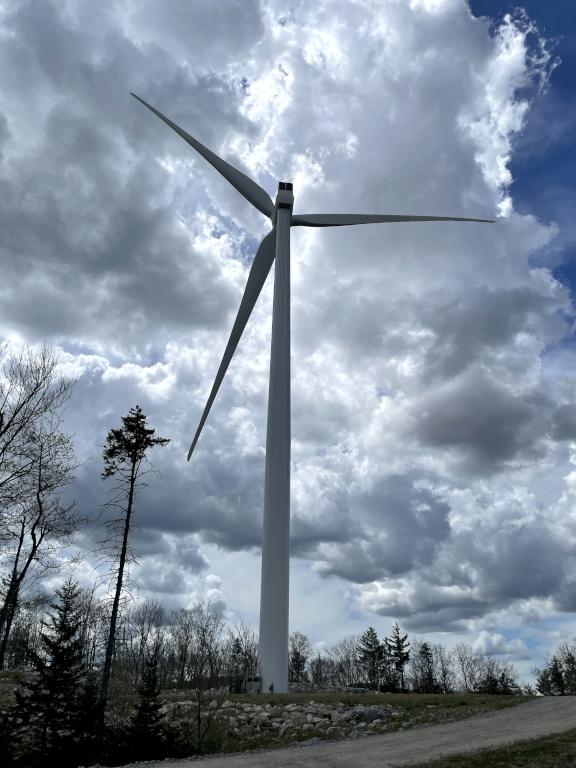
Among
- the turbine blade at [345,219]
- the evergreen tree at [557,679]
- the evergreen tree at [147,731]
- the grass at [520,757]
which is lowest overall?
the grass at [520,757]

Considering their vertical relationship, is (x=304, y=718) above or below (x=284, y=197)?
below

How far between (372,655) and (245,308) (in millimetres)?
91825

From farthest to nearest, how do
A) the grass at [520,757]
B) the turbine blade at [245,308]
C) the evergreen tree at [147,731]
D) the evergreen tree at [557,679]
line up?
the evergreen tree at [557,679] → the turbine blade at [245,308] → the evergreen tree at [147,731] → the grass at [520,757]

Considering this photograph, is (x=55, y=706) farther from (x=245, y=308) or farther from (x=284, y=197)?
(x=284, y=197)

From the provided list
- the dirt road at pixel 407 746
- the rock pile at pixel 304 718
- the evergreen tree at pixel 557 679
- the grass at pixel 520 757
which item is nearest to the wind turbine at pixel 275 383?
the rock pile at pixel 304 718

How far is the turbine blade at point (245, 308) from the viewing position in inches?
1758

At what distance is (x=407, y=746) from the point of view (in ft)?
66.1

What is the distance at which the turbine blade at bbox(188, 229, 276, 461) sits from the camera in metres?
44.7

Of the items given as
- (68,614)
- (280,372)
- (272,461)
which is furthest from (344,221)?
(68,614)

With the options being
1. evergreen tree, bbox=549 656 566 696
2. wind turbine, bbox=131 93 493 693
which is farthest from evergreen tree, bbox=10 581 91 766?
evergreen tree, bbox=549 656 566 696

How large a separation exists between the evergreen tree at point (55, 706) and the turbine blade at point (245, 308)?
21272 mm

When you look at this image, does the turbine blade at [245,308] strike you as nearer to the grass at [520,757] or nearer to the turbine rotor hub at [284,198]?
the turbine rotor hub at [284,198]

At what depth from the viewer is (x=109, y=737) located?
2314cm

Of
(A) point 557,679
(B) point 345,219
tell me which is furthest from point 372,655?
(B) point 345,219
